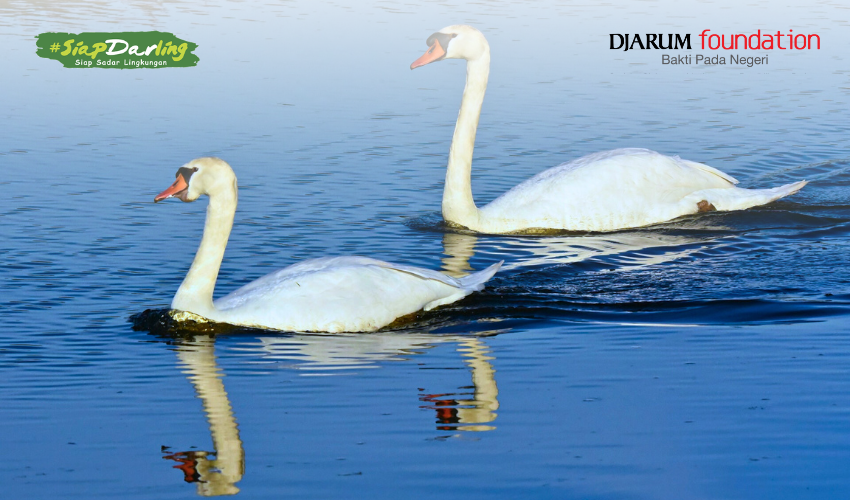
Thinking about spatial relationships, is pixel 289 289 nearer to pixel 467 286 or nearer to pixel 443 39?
pixel 467 286

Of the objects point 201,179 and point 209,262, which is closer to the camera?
point 201,179

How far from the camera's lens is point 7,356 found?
8.87 metres

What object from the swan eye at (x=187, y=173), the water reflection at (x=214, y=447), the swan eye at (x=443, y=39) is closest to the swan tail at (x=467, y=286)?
the water reflection at (x=214, y=447)

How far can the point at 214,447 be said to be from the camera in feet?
23.4

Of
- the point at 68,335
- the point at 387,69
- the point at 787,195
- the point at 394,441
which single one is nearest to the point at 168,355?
the point at 68,335

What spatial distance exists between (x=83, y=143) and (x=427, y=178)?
5047 mm

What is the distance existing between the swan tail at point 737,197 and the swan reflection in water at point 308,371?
535 centimetres

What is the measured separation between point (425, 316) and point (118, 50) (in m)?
17.8

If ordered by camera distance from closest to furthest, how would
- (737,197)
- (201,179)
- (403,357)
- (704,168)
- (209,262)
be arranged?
(403,357) < (201,179) < (209,262) < (737,197) < (704,168)

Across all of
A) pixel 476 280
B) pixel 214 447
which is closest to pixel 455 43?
pixel 476 280

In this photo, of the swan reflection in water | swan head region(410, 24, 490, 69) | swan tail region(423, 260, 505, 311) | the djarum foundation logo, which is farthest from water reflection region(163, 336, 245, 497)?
the djarum foundation logo

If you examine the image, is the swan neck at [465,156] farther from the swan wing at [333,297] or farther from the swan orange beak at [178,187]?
the swan orange beak at [178,187]

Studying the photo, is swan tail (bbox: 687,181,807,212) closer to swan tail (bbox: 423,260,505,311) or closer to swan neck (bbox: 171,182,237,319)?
swan tail (bbox: 423,260,505,311)

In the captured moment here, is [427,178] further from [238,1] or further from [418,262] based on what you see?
[238,1]
